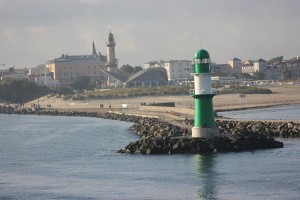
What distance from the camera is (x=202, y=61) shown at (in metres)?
33.4

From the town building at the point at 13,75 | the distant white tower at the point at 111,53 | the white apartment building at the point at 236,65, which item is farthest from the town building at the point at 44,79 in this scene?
the white apartment building at the point at 236,65

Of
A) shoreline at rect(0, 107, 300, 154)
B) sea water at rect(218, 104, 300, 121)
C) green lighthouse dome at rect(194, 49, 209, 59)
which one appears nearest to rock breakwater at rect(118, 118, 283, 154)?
shoreline at rect(0, 107, 300, 154)

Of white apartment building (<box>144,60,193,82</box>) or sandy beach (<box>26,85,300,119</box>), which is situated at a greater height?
white apartment building (<box>144,60,193,82</box>)

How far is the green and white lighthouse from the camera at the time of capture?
33.5m

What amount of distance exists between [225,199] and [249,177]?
3.57 m

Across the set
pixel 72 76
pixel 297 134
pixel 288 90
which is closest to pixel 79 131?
pixel 297 134

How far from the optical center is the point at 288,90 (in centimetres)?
9975

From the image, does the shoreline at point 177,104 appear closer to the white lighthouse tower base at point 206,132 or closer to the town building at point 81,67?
the white lighthouse tower base at point 206,132

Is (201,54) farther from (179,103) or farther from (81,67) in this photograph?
(81,67)

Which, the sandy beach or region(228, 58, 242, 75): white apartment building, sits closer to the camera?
the sandy beach

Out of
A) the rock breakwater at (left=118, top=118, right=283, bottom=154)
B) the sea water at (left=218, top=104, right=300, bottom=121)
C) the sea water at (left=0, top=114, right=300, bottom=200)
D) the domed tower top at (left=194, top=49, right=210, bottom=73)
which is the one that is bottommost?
the sea water at (left=0, top=114, right=300, bottom=200)

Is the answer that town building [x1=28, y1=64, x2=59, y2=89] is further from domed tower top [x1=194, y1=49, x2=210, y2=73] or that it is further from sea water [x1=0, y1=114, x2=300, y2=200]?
domed tower top [x1=194, y1=49, x2=210, y2=73]

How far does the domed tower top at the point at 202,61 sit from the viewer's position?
33.4 m

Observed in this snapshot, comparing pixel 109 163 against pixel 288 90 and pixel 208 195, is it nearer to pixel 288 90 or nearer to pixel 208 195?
pixel 208 195
